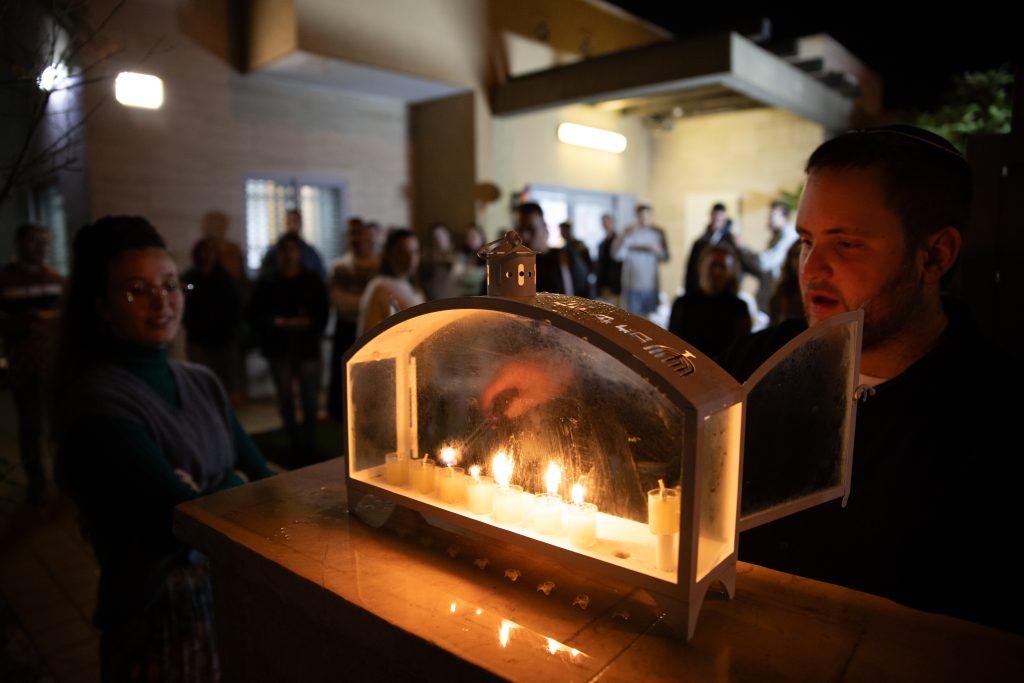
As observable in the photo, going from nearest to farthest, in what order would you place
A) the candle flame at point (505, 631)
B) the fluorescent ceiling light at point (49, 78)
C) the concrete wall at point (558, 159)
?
the candle flame at point (505, 631) < the fluorescent ceiling light at point (49, 78) < the concrete wall at point (558, 159)

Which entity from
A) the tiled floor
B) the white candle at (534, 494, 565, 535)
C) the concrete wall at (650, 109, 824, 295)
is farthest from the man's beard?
the concrete wall at (650, 109, 824, 295)

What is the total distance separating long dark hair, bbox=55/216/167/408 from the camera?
1987 mm

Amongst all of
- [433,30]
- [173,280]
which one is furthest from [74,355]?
[433,30]

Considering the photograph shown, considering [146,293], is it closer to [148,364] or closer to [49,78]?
[148,364]

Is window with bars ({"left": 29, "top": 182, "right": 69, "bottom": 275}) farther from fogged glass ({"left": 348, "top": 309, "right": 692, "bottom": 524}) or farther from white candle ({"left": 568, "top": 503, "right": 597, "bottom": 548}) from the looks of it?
white candle ({"left": 568, "top": 503, "right": 597, "bottom": 548})

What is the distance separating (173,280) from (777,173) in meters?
11.6

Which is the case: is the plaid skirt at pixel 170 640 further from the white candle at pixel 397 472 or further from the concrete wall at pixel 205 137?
the concrete wall at pixel 205 137

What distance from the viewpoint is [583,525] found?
1.12m

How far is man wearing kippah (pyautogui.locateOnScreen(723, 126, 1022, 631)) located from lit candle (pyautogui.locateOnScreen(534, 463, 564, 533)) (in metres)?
0.53

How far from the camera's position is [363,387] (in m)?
1.48

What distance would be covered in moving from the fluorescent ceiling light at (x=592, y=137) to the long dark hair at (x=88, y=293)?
9155mm

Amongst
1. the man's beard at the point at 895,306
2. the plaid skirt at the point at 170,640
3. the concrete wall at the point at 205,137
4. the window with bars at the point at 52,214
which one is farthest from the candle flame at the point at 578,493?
the window with bars at the point at 52,214

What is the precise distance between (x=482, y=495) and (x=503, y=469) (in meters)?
Answer: 0.07

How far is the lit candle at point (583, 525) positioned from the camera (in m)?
1.12
